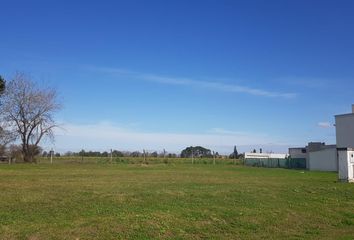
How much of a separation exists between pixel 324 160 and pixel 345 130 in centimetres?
514

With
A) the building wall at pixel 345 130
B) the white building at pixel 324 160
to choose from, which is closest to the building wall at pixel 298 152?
the white building at pixel 324 160

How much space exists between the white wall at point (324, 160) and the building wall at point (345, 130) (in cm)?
256

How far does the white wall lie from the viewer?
63750 mm

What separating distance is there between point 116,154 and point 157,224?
6866 centimetres

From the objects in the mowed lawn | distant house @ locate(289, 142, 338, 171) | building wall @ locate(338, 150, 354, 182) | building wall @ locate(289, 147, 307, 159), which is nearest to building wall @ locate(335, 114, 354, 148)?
distant house @ locate(289, 142, 338, 171)

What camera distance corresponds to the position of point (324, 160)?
65938 mm

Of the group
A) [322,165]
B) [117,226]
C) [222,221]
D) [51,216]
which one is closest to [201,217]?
[222,221]

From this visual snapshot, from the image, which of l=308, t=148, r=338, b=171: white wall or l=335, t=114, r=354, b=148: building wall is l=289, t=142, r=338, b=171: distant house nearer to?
l=308, t=148, r=338, b=171: white wall

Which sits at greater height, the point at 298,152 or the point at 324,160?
the point at 298,152

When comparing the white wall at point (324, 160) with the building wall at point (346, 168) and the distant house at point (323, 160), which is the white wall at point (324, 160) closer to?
the distant house at point (323, 160)

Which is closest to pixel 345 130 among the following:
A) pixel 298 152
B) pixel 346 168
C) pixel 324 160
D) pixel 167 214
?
pixel 324 160

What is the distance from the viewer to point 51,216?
12414 mm

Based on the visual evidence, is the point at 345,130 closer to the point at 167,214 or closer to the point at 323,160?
the point at 323,160

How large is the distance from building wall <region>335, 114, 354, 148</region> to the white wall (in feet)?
8.40
